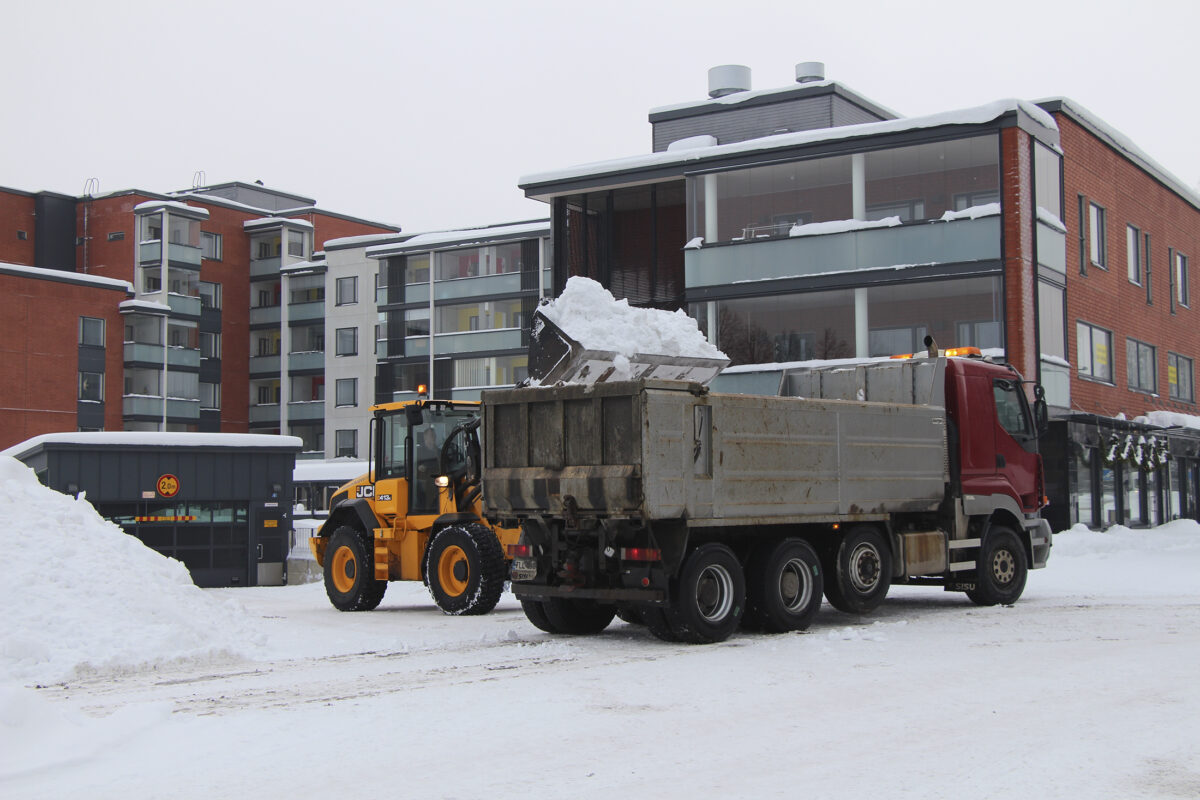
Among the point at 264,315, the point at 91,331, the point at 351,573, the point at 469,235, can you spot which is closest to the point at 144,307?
the point at 91,331

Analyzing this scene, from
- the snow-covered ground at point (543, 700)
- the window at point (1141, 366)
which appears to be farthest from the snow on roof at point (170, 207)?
the snow-covered ground at point (543, 700)

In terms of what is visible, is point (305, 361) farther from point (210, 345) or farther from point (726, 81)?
point (726, 81)

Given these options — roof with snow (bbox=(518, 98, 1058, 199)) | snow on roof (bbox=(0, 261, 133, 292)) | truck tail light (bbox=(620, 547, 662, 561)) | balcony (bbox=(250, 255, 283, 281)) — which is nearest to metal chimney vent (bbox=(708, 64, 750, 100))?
roof with snow (bbox=(518, 98, 1058, 199))

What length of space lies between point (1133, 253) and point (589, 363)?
2598cm

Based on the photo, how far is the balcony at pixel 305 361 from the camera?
74.7m

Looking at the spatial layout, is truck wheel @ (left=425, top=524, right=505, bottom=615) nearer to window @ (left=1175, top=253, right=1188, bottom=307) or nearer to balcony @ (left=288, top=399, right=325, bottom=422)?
window @ (left=1175, top=253, right=1188, bottom=307)

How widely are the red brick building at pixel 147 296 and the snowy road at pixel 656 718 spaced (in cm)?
5571

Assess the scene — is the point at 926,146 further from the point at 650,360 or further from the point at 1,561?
the point at 1,561

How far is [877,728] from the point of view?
812 centimetres

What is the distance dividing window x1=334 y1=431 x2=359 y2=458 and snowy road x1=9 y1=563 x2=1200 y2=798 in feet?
191

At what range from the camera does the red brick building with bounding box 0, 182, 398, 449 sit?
64.0m

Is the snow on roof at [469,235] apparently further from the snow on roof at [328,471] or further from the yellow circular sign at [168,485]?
the yellow circular sign at [168,485]

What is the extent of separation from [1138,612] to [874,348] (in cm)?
1800

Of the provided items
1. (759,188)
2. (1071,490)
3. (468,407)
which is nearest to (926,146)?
(759,188)
